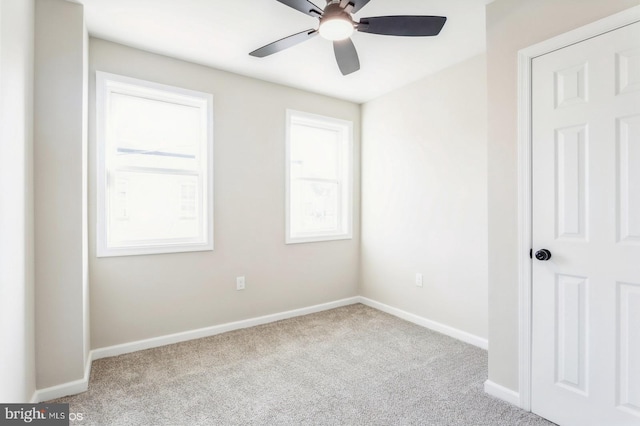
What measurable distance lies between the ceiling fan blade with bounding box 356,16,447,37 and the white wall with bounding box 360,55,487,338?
1.27 metres

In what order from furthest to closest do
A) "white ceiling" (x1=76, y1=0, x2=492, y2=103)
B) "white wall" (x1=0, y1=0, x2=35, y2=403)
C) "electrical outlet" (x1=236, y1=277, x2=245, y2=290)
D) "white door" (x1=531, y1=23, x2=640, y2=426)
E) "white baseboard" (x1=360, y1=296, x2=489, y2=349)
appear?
"electrical outlet" (x1=236, y1=277, x2=245, y2=290) < "white baseboard" (x1=360, y1=296, x2=489, y2=349) < "white ceiling" (x1=76, y1=0, x2=492, y2=103) < "white door" (x1=531, y1=23, x2=640, y2=426) < "white wall" (x1=0, y1=0, x2=35, y2=403)

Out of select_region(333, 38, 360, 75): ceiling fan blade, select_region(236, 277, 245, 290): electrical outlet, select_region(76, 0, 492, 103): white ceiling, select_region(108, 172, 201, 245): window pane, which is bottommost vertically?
select_region(236, 277, 245, 290): electrical outlet

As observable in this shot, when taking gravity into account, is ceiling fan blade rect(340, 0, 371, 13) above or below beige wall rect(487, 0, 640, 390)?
above

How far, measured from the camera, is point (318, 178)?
13.0ft

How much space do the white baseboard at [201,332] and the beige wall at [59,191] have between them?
52cm

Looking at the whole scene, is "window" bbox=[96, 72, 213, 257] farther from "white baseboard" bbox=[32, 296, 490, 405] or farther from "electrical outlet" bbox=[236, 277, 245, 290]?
"white baseboard" bbox=[32, 296, 490, 405]

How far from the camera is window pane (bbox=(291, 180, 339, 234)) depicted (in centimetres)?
380

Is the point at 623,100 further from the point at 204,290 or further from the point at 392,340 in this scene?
the point at 204,290

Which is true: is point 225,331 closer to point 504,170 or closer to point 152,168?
point 152,168

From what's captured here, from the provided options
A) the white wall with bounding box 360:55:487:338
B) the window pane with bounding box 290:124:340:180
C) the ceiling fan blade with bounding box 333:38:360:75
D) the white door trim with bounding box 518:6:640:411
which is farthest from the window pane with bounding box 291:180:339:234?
the white door trim with bounding box 518:6:640:411

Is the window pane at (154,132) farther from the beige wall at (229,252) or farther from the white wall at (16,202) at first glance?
the white wall at (16,202)

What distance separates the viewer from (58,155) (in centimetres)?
210

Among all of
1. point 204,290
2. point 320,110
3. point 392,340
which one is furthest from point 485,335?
point 320,110

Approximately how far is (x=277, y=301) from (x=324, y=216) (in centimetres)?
117
